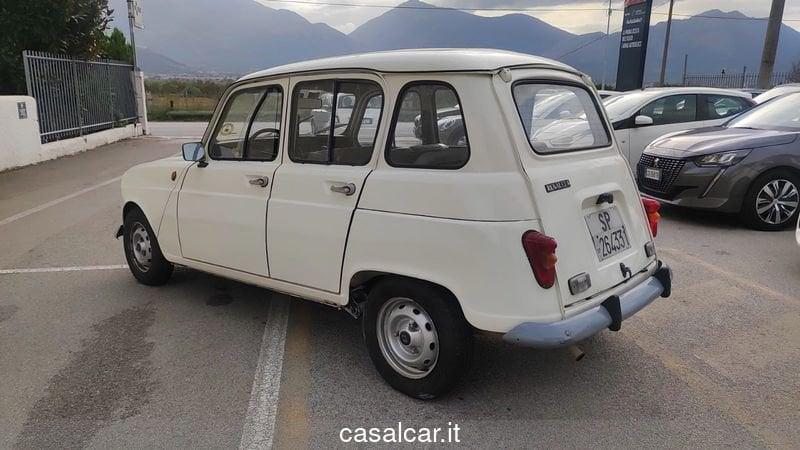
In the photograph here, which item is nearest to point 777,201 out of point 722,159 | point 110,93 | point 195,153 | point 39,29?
point 722,159

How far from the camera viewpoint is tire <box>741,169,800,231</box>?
6883mm

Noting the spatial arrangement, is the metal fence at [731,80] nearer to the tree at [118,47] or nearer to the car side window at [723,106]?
the car side window at [723,106]

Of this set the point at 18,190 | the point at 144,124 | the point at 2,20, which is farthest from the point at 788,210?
the point at 144,124

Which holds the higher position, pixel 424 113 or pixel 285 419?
pixel 424 113

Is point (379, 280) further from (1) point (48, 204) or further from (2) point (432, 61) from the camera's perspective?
(1) point (48, 204)

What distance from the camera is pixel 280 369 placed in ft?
12.2

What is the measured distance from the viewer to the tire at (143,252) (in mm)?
5094

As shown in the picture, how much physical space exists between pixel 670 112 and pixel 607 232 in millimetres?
7386

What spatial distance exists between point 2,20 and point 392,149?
560 inches

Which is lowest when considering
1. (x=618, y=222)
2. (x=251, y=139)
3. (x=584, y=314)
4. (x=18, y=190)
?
(x=18, y=190)

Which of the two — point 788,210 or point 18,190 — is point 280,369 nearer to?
point 788,210

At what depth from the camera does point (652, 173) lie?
758 centimetres

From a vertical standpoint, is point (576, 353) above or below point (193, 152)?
below

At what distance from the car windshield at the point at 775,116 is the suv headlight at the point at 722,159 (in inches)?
35.2
